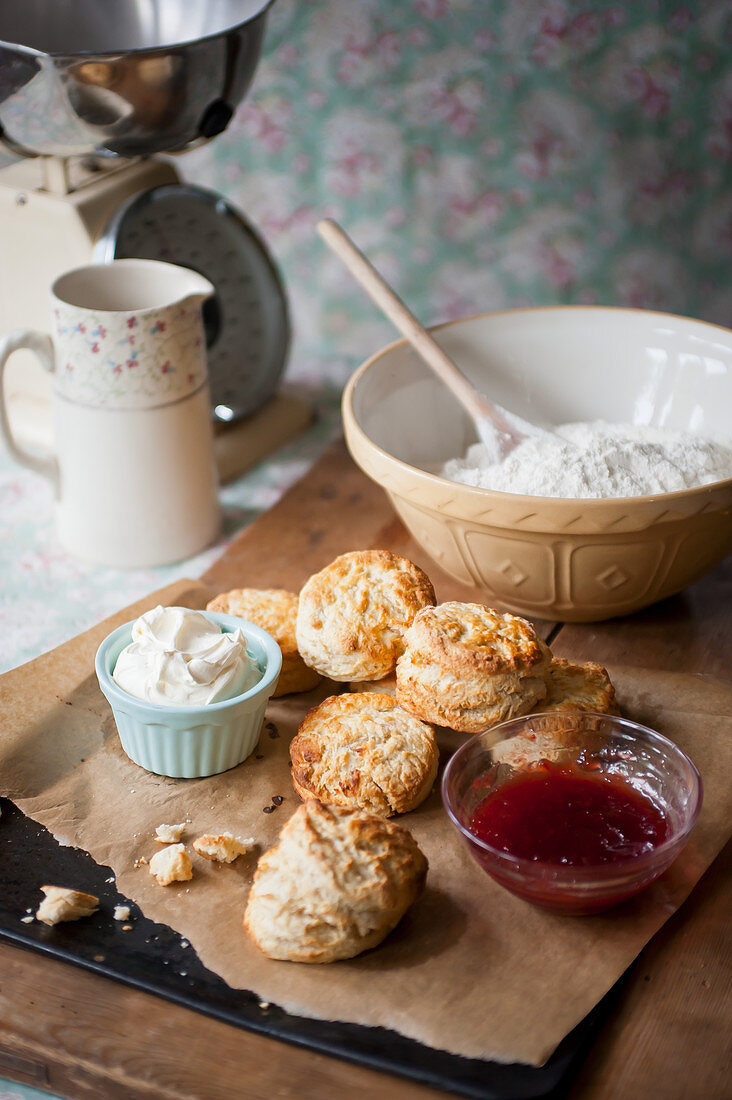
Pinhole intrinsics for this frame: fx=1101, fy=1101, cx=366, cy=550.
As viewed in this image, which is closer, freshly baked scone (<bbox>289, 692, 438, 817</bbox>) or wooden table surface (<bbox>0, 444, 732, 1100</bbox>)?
wooden table surface (<bbox>0, 444, 732, 1100</bbox>)

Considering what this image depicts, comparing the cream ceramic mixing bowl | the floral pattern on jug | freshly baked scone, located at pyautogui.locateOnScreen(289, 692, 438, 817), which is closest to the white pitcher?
the floral pattern on jug

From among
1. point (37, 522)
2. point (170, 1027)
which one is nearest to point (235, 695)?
point (170, 1027)

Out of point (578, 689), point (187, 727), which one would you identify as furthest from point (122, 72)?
point (578, 689)

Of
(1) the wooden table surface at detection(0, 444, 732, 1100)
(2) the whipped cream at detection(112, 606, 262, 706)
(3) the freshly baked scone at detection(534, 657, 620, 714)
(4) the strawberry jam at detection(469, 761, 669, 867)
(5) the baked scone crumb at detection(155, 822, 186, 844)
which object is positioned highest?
(2) the whipped cream at detection(112, 606, 262, 706)

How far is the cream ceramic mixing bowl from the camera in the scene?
1.13 meters

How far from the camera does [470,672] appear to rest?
1.00 metres

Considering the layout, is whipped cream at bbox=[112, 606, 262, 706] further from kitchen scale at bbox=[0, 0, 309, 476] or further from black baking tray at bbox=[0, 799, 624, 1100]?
kitchen scale at bbox=[0, 0, 309, 476]

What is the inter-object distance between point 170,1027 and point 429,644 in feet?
1.28

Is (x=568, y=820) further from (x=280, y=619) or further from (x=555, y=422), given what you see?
(x=555, y=422)

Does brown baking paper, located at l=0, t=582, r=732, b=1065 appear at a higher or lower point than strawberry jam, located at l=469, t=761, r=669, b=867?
lower

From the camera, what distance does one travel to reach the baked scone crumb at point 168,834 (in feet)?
3.20

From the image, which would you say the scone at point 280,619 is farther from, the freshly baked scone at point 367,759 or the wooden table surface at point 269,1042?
the wooden table surface at point 269,1042

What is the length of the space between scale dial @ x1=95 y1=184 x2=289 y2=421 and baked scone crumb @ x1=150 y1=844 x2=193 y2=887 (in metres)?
0.86

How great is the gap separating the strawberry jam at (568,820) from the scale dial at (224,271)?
93 cm
